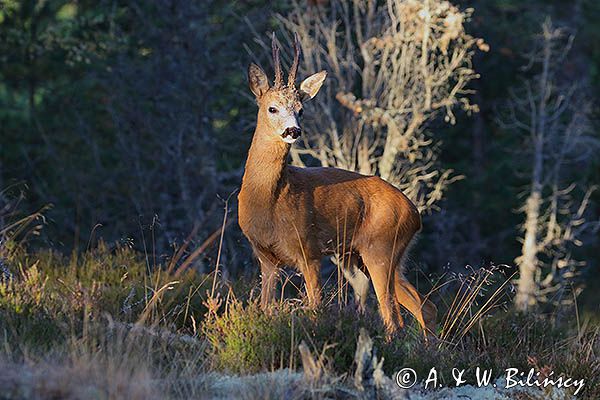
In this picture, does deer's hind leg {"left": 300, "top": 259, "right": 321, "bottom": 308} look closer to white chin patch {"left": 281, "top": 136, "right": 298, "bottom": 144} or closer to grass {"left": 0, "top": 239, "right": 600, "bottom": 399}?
grass {"left": 0, "top": 239, "right": 600, "bottom": 399}

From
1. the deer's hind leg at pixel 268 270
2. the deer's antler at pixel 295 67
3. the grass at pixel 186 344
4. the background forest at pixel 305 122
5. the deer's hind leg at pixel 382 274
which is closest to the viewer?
the grass at pixel 186 344

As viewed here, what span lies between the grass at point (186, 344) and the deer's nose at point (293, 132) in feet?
4.49

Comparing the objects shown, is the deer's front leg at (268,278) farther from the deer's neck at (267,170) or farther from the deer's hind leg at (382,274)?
the deer's hind leg at (382,274)

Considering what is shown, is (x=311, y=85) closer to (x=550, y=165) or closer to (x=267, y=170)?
(x=267, y=170)

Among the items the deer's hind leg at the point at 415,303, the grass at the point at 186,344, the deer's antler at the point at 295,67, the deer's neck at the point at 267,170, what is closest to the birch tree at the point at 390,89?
the deer's hind leg at the point at 415,303

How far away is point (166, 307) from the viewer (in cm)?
820

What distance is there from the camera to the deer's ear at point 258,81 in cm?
914

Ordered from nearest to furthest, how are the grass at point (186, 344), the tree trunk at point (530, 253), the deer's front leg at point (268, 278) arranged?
the grass at point (186, 344) < the deer's front leg at point (268, 278) < the tree trunk at point (530, 253)

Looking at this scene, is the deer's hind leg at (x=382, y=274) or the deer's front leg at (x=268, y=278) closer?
the deer's front leg at (x=268, y=278)

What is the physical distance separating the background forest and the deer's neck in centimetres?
389

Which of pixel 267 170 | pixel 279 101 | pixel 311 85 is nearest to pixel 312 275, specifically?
pixel 267 170

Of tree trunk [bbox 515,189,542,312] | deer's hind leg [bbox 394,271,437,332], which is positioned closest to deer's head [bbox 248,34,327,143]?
deer's hind leg [bbox 394,271,437,332]

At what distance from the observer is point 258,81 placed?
9.20 metres

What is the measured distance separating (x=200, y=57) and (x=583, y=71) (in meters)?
8.50
